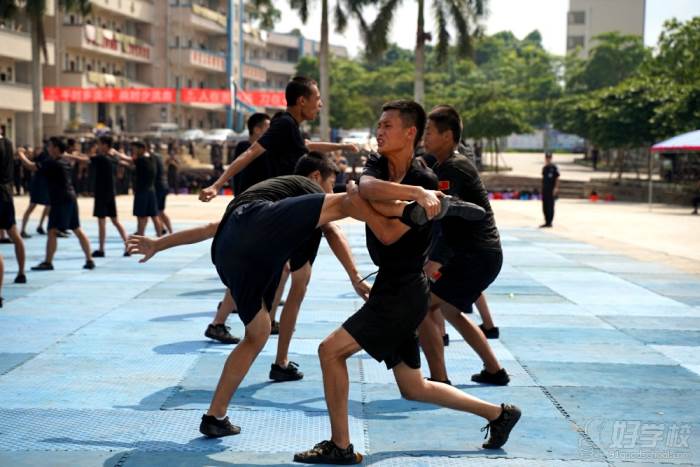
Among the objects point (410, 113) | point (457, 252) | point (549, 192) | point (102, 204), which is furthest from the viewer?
point (549, 192)

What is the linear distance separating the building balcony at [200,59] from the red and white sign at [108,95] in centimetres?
1910

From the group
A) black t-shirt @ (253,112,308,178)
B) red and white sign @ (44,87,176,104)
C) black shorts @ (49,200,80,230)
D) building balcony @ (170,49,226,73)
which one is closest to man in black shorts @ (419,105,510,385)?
black t-shirt @ (253,112,308,178)

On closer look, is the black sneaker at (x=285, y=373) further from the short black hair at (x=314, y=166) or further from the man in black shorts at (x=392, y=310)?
the man in black shorts at (x=392, y=310)

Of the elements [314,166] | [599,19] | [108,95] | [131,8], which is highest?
[599,19]

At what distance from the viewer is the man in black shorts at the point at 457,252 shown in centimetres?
657

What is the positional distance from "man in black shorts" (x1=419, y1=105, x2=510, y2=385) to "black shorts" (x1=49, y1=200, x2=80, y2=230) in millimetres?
7655

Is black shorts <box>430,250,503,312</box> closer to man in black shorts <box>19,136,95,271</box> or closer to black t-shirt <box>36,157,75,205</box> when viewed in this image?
man in black shorts <box>19,136,95,271</box>

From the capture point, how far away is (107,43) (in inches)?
2400

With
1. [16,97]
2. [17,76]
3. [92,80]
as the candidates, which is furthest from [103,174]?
[92,80]

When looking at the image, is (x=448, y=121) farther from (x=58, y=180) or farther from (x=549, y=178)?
(x=549, y=178)

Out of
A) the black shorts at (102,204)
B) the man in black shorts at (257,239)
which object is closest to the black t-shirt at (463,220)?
the man in black shorts at (257,239)

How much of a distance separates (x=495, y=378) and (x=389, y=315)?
2.26 m

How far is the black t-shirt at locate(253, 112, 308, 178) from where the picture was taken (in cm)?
754

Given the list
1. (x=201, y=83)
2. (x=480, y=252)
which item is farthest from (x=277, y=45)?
(x=480, y=252)
